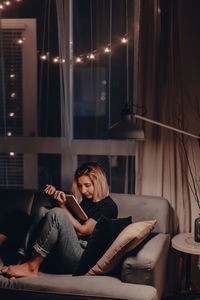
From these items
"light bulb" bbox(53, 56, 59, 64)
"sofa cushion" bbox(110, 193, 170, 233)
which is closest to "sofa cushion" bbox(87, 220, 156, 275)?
"sofa cushion" bbox(110, 193, 170, 233)

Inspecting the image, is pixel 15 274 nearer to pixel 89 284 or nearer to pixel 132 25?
pixel 89 284

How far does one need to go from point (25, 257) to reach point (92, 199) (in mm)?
611

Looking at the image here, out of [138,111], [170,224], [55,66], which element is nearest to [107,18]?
[55,66]

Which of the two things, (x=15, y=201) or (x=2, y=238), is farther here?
(x=15, y=201)

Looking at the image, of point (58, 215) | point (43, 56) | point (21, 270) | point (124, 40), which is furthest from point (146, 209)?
point (43, 56)

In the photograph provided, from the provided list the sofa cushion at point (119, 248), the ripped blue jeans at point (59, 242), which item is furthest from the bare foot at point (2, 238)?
the sofa cushion at point (119, 248)

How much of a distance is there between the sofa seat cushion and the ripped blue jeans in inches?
3.6

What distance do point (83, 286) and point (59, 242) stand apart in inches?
12.5

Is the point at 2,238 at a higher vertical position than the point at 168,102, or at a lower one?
lower

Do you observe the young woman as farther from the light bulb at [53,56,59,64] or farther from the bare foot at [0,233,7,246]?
the light bulb at [53,56,59,64]

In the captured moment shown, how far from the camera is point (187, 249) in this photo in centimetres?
250

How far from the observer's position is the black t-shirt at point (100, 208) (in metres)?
2.62

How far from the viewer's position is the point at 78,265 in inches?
91.7

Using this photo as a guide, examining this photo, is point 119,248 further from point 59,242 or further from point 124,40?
point 124,40
